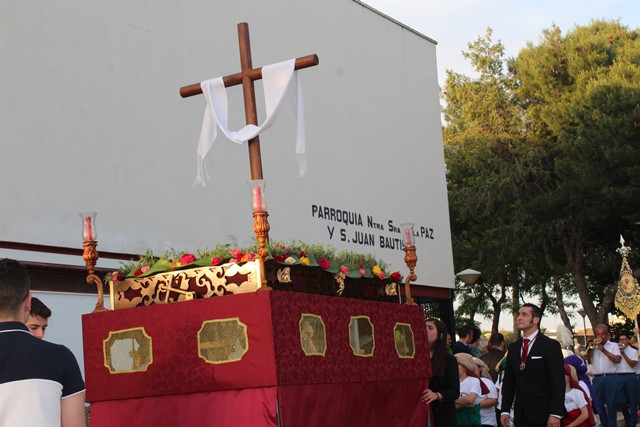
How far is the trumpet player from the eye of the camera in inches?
587

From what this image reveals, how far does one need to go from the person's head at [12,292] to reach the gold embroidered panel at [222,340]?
2019 millimetres

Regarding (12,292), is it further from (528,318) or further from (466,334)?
(466,334)

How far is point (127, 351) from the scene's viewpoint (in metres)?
6.18

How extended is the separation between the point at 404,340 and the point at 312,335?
4.55 ft

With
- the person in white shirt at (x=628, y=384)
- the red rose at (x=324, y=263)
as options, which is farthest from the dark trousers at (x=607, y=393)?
the red rose at (x=324, y=263)

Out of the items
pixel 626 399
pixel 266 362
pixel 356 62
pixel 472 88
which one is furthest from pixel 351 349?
pixel 472 88

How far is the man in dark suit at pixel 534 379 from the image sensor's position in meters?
7.66

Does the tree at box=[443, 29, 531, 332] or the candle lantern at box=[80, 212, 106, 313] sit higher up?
the tree at box=[443, 29, 531, 332]

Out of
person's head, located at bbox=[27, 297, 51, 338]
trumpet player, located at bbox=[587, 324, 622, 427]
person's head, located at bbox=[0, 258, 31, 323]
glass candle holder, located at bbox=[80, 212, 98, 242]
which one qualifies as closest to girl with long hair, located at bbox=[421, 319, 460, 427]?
glass candle holder, located at bbox=[80, 212, 98, 242]

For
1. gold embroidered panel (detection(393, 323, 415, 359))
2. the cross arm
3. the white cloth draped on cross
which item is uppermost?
the cross arm

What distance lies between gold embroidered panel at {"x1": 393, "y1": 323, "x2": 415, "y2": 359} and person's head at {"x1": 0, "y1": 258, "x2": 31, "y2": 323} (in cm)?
372

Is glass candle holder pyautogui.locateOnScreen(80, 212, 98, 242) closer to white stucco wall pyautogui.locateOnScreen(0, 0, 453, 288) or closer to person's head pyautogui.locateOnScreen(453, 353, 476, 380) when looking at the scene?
person's head pyautogui.locateOnScreen(453, 353, 476, 380)

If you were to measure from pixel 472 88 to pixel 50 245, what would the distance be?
2440 cm

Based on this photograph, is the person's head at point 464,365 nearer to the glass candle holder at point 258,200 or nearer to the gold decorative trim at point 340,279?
the gold decorative trim at point 340,279
